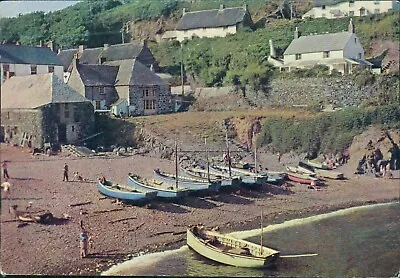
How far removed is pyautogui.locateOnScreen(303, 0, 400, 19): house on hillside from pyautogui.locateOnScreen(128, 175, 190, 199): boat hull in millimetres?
2273

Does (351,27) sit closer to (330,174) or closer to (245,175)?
(330,174)

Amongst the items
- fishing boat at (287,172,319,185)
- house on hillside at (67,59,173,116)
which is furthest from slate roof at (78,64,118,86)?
fishing boat at (287,172,319,185)

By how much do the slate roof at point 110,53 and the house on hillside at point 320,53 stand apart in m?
1.68

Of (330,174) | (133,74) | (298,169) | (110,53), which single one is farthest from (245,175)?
(110,53)

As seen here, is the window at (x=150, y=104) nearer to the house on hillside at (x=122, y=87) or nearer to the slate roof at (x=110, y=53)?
the house on hillside at (x=122, y=87)

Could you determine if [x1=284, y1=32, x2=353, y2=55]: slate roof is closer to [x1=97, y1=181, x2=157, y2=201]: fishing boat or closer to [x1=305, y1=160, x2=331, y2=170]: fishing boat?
[x1=305, y1=160, x2=331, y2=170]: fishing boat

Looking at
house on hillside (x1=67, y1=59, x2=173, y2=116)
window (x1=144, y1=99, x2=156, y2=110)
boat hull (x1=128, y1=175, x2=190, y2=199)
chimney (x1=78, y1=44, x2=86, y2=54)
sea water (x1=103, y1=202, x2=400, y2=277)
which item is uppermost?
chimney (x1=78, y1=44, x2=86, y2=54)

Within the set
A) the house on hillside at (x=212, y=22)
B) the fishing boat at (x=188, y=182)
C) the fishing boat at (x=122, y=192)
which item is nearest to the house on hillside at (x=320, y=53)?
the house on hillside at (x=212, y=22)

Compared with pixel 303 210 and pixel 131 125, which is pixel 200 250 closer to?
pixel 131 125

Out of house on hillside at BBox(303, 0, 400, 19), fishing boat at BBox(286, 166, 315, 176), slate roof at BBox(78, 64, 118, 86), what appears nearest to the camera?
slate roof at BBox(78, 64, 118, 86)

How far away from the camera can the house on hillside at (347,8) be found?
7.35 metres

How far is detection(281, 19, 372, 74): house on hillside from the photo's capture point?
685 centimetres

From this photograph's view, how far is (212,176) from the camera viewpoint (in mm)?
6879

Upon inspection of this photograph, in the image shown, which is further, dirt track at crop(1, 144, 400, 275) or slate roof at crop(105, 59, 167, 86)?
slate roof at crop(105, 59, 167, 86)
